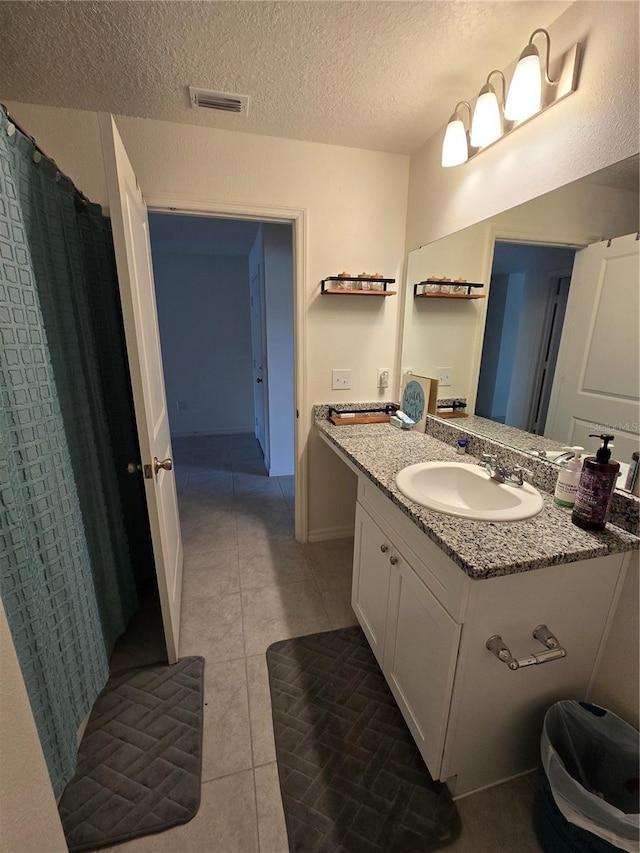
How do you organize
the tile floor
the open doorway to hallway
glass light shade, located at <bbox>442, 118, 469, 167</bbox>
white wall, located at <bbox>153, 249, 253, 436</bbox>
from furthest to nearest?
white wall, located at <bbox>153, 249, 253, 436</bbox>
the open doorway to hallway
glass light shade, located at <bbox>442, 118, 469, 167</bbox>
the tile floor

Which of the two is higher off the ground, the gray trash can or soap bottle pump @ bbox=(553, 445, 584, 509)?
soap bottle pump @ bbox=(553, 445, 584, 509)

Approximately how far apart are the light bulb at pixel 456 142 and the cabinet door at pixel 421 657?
5.21 feet

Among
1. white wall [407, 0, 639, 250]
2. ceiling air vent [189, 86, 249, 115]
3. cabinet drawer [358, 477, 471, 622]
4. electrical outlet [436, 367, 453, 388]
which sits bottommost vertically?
cabinet drawer [358, 477, 471, 622]

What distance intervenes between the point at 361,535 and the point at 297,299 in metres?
1.31

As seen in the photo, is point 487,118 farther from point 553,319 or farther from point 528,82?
point 553,319

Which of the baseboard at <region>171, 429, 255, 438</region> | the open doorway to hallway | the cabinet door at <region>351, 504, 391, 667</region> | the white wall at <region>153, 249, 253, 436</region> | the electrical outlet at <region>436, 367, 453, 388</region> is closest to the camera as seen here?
the cabinet door at <region>351, 504, 391, 667</region>

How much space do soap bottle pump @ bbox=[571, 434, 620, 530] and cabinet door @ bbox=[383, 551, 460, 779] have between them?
466mm

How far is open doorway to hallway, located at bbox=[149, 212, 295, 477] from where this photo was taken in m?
3.32

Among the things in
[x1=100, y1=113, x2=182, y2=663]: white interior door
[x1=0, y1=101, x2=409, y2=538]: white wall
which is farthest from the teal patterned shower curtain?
[x1=0, y1=101, x2=409, y2=538]: white wall

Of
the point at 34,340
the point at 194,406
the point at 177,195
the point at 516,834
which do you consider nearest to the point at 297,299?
the point at 177,195

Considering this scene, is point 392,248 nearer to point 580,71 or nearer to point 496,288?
point 496,288

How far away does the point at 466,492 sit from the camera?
4.40 feet

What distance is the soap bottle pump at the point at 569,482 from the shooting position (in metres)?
1.05

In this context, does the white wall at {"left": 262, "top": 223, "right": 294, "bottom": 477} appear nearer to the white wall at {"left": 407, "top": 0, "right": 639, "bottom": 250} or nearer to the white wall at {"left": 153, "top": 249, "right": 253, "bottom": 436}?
the white wall at {"left": 153, "top": 249, "right": 253, "bottom": 436}
